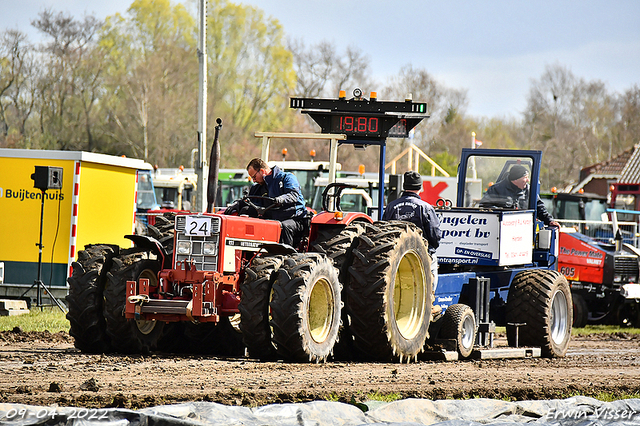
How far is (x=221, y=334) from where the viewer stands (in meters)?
9.91

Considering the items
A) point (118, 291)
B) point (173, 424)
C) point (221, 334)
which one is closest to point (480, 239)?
point (221, 334)

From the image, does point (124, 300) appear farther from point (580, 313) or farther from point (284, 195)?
point (580, 313)

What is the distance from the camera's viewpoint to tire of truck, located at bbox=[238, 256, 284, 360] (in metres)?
8.24

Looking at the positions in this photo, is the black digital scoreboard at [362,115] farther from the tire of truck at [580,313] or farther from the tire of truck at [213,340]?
the tire of truck at [580,313]

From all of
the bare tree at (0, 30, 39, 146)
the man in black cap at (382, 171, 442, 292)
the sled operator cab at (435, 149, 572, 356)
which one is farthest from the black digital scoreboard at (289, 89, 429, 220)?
the bare tree at (0, 30, 39, 146)

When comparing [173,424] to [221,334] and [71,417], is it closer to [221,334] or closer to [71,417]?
[71,417]

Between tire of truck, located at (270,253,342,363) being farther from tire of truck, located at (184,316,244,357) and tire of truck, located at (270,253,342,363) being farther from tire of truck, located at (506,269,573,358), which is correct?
tire of truck, located at (506,269,573,358)

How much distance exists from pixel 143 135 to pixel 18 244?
2977 centimetres

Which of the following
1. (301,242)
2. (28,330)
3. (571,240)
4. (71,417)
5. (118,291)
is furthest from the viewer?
(571,240)

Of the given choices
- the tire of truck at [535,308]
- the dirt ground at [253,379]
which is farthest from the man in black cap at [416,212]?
the tire of truck at [535,308]

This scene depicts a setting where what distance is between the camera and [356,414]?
5.61 m

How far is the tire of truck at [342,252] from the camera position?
9.16m

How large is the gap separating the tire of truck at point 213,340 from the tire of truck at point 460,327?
234 cm

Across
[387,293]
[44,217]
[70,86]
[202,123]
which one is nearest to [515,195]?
[387,293]
